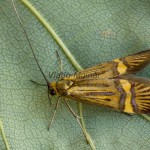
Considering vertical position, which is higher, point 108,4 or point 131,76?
point 108,4

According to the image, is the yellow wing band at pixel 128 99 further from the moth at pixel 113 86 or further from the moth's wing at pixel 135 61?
the moth's wing at pixel 135 61

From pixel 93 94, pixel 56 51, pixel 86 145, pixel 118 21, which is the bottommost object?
pixel 86 145

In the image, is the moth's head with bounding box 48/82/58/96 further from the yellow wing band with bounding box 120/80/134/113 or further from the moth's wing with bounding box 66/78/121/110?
the yellow wing band with bounding box 120/80/134/113

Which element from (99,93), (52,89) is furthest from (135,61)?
(52,89)

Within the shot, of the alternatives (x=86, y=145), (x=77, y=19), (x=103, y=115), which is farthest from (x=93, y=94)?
(x=77, y=19)

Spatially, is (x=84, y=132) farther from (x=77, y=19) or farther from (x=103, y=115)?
(x=77, y=19)

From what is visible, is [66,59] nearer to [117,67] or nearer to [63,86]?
[63,86]

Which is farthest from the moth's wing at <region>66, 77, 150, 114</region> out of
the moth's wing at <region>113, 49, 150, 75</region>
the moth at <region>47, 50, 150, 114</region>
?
the moth's wing at <region>113, 49, 150, 75</region>
